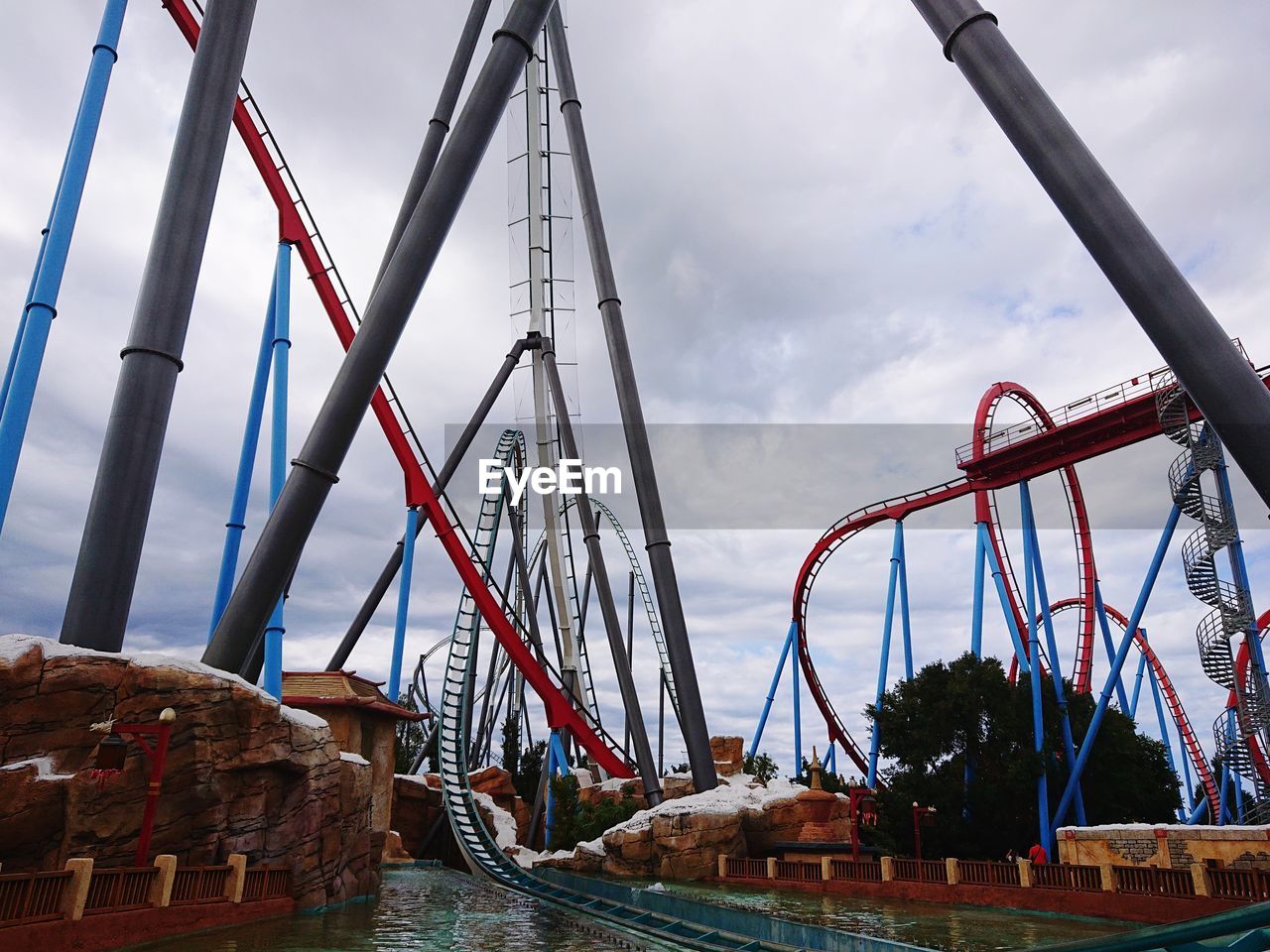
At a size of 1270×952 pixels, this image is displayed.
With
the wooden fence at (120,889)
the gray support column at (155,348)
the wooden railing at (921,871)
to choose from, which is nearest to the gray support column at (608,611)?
the wooden railing at (921,871)

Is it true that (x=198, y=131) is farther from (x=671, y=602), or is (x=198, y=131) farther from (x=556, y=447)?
(x=556, y=447)

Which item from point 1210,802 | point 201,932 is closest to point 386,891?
point 201,932

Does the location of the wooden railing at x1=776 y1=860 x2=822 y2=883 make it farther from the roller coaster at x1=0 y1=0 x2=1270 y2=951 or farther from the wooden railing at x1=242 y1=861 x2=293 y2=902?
the wooden railing at x1=242 y1=861 x2=293 y2=902

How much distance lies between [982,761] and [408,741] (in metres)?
21.4

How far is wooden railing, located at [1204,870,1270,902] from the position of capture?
823 cm

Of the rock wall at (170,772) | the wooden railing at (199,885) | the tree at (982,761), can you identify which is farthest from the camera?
the tree at (982,761)

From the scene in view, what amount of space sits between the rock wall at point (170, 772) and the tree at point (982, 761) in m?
10.2

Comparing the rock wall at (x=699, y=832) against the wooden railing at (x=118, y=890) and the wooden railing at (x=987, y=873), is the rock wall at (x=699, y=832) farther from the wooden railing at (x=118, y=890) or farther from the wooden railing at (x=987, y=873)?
the wooden railing at (x=118, y=890)

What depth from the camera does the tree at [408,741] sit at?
27891mm

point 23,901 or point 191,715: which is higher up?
point 191,715

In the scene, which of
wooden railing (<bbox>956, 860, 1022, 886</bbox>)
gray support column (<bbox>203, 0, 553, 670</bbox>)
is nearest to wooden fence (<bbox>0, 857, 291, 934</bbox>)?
gray support column (<bbox>203, 0, 553, 670</bbox>)

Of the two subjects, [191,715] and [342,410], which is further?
[342,410]

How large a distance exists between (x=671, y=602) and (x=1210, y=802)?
13901 millimetres

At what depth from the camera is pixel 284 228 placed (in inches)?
518
